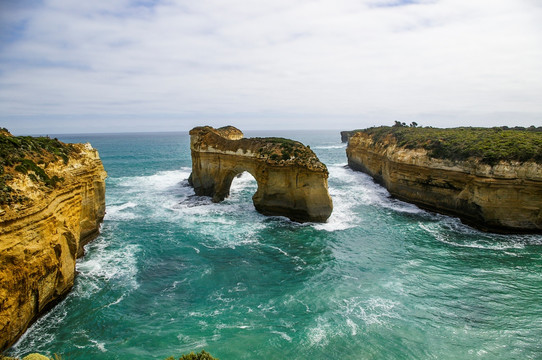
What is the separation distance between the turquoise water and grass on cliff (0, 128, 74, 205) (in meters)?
6.11

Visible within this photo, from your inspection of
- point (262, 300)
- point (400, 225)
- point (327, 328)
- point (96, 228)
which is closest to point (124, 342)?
point (262, 300)

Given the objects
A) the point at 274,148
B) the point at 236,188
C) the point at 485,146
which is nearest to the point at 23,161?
the point at 274,148

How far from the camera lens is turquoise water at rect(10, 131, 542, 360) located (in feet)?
44.8

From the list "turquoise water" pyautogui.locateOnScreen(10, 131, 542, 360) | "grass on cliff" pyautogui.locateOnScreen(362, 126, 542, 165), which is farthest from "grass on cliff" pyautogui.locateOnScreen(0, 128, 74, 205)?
"grass on cliff" pyautogui.locateOnScreen(362, 126, 542, 165)

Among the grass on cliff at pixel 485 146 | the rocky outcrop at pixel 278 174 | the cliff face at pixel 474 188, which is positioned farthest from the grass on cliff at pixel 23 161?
the grass on cliff at pixel 485 146

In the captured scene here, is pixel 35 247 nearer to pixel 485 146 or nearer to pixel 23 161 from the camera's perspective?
pixel 23 161

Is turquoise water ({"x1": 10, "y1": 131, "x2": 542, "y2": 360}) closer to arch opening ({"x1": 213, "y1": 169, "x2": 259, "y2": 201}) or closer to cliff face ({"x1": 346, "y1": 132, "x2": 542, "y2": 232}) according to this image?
cliff face ({"x1": 346, "y1": 132, "x2": 542, "y2": 232})

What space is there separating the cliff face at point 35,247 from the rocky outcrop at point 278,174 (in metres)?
16.2

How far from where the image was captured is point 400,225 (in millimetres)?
28641

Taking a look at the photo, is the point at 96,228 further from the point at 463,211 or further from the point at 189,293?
the point at 463,211

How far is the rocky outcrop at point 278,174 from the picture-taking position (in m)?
28.7

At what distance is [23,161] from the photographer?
1572cm

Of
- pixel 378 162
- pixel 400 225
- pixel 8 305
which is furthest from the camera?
pixel 378 162

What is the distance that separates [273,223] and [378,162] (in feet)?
80.5
